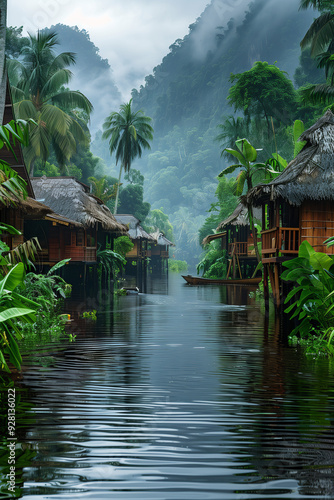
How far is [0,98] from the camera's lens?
9.22 m

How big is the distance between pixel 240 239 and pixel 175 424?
94.3 ft

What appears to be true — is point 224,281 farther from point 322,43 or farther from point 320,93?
point 322,43

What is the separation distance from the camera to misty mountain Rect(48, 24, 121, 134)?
118 metres

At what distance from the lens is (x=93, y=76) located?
146875 millimetres

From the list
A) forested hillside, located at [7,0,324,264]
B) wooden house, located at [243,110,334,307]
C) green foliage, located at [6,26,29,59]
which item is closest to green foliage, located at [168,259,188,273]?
forested hillside, located at [7,0,324,264]

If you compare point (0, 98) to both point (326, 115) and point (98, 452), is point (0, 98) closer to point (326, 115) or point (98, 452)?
point (98, 452)

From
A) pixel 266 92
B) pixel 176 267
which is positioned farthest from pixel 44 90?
pixel 176 267

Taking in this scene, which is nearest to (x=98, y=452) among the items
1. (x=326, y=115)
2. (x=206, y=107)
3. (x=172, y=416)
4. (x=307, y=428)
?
(x=172, y=416)

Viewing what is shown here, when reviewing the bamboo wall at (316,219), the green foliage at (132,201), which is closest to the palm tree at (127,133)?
the green foliage at (132,201)

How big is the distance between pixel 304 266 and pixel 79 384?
502 cm

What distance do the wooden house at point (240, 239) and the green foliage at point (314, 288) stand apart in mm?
19224

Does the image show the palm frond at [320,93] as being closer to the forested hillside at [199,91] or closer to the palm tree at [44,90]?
the palm tree at [44,90]

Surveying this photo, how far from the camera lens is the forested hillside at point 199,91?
109 metres

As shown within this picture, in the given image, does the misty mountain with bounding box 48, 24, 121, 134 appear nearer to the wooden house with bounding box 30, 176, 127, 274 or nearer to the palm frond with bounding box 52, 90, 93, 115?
the palm frond with bounding box 52, 90, 93, 115
